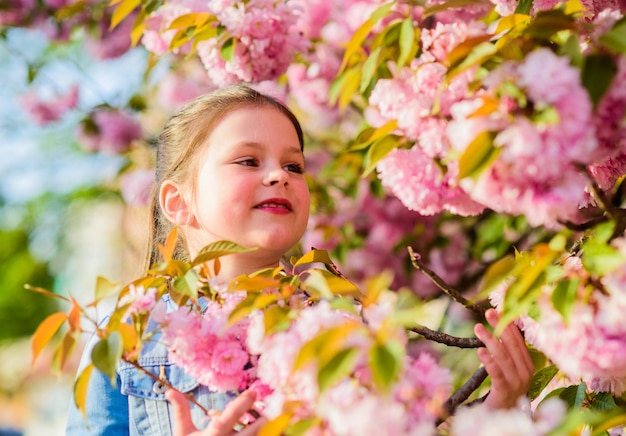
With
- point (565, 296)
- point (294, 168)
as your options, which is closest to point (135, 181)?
point (294, 168)

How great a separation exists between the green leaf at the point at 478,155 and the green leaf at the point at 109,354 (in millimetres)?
470

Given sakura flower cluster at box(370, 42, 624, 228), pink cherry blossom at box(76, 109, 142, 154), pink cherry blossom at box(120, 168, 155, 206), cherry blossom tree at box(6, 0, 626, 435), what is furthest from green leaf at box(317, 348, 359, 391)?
pink cherry blossom at box(76, 109, 142, 154)

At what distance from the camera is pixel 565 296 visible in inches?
36.2

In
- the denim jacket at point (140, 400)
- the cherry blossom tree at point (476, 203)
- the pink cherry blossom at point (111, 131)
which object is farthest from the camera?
the pink cherry blossom at point (111, 131)

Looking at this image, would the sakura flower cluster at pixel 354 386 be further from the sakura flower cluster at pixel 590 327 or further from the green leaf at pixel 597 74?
the green leaf at pixel 597 74

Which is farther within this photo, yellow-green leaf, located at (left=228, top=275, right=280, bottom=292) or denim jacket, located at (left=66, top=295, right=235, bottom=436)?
denim jacket, located at (left=66, top=295, right=235, bottom=436)

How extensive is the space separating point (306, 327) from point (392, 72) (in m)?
0.71

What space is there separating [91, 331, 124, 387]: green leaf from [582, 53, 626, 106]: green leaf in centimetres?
63

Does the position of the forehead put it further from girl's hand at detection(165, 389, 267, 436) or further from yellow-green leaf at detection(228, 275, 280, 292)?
girl's hand at detection(165, 389, 267, 436)

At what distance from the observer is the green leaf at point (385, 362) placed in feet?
2.47

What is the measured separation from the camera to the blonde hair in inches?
67.8

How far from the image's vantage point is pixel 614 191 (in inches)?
58.9

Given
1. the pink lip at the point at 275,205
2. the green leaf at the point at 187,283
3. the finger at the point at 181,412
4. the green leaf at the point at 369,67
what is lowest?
the finger at the point at 181,412

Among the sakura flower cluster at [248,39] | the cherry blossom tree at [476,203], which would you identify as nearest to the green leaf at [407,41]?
the cherry blossom tree at [476,203]
